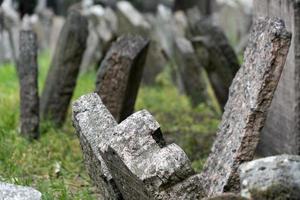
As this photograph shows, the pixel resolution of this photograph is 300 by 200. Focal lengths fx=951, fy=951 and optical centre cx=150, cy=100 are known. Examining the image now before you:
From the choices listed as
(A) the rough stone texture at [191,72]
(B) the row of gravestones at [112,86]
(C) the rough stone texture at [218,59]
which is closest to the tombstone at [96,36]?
(A) the rough stone texture at [191,72]

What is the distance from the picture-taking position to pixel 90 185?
20.5 ft

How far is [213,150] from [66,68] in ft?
10.3

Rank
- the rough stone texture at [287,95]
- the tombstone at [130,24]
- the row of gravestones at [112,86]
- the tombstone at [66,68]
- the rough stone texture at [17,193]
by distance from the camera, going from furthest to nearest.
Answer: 1. the tombstone at [130,24]
2. the tombstone at [66,68]
3. the row of gravestones at [112,86]
4. the rough stone texture at [287,95]
5. the rough stone texture at [17,193]

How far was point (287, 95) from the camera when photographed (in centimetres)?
690

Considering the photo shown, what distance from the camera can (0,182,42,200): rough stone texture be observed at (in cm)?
453

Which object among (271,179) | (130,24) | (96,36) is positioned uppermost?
(271,179)

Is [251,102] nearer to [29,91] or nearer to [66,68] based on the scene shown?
[29,91]

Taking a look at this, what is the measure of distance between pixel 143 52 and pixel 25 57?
99 cm

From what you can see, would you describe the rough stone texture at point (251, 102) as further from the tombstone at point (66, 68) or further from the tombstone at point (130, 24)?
the tombstone at point (130, 24)

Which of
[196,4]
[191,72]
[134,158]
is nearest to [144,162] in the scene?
[134,158]

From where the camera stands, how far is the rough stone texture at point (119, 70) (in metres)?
7.43

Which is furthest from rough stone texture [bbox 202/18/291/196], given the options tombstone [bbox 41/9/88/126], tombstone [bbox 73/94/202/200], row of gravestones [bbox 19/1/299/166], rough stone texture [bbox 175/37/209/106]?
rough stone texture [bbox 175/37/209/106]

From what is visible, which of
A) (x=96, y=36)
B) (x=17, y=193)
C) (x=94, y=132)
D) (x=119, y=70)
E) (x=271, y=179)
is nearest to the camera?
(x=271, y=179)

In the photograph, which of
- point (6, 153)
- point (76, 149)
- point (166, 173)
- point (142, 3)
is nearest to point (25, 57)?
point (76, 149)
